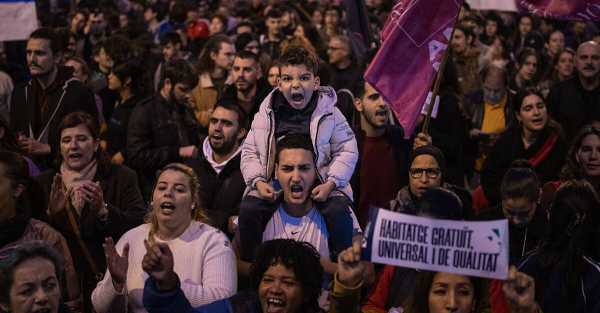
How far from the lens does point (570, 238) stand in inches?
233

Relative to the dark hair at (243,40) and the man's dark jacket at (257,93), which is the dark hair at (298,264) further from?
the dark hair at (243,40)

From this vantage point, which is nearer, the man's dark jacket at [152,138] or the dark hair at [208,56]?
the man's dark jacket at [152,138]

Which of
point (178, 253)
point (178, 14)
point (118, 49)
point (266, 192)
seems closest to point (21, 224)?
point (178, 253)

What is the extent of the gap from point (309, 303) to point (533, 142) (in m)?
4.19

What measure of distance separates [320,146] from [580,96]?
13.3 ft

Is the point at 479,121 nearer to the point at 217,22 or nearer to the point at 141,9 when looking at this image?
the point at 217,22

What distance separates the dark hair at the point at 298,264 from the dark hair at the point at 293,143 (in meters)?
1.09

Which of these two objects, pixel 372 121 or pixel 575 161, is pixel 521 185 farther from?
pixel 372 121

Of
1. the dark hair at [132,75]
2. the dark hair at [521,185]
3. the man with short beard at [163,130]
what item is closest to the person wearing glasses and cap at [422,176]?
the dark hair at [521,185]

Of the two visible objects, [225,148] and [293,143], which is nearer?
[293,143]

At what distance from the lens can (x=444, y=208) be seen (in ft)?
18.5

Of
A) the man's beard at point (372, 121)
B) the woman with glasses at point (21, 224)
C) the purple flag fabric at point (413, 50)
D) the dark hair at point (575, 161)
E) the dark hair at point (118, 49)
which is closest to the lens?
the woman with glasses at point (21, 224)

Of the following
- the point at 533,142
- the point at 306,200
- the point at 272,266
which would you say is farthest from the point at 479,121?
the point at 272,266

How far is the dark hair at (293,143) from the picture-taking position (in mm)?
6171
